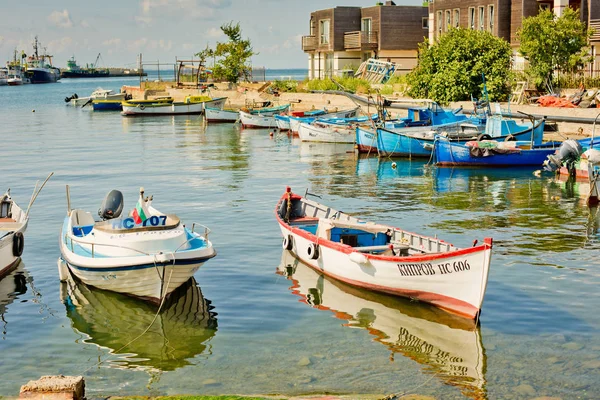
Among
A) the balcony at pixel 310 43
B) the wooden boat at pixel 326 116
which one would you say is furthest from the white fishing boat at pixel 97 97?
the wooden boat at pixel 326 116

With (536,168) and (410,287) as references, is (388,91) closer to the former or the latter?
(536,168)

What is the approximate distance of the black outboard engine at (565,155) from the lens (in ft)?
113

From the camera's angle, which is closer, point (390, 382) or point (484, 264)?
point (390, 382)

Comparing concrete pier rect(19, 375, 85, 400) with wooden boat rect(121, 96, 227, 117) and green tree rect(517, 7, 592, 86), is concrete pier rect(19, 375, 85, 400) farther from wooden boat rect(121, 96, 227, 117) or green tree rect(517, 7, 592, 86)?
wooden boat rect(121, 96, 227, 117)

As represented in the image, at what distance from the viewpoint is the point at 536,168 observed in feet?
127

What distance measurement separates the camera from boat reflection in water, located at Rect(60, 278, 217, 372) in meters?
15.2

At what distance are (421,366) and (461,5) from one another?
56.1 meters

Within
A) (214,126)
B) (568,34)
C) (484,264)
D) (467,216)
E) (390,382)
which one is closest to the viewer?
(390,382)

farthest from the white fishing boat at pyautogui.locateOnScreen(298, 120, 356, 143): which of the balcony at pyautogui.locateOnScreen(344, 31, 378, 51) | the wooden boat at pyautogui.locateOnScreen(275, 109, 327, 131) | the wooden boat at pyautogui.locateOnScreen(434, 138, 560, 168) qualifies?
the balcony at pyautogui.locateOnScreen(344, 31, 378, 51)

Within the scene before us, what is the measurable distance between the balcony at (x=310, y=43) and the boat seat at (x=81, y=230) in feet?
221

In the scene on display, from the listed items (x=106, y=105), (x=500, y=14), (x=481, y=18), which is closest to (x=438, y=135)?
(x=500, y=14)

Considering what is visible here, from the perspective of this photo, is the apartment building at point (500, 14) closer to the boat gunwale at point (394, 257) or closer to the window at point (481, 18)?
the window at point (481, 18)

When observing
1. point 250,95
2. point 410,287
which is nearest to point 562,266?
point 410,287

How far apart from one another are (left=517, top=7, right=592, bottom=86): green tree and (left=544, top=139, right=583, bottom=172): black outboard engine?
17.5 meters
